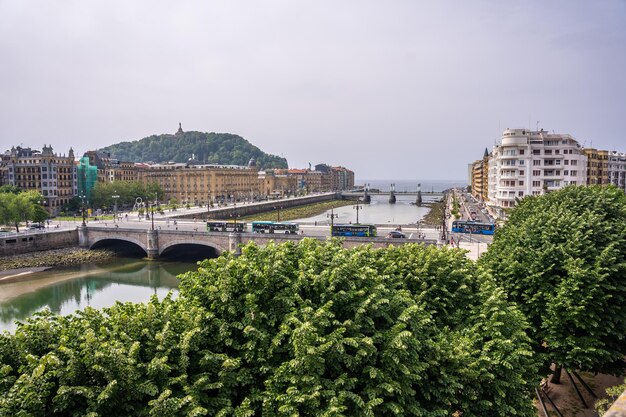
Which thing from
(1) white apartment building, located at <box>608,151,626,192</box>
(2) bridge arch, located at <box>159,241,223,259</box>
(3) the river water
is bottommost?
(3) the river water

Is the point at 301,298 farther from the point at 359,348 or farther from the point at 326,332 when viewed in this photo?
the point at 359,348

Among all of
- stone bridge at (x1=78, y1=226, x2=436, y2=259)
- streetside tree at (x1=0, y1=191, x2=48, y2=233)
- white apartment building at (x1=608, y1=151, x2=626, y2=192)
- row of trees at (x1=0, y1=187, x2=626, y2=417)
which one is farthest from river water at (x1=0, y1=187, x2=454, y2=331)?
white apartment building at (x1=608, y1=151, x2=626, y2=192)

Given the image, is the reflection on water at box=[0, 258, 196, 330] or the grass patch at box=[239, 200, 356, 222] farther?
the grass patch at box=[239, 200, 356, 222]

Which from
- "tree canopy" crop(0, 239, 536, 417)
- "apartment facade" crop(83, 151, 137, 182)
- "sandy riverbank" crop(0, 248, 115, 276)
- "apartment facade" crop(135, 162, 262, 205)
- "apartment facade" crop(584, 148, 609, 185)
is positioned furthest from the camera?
"apartment facade" crop(135, 162, 262, 205)

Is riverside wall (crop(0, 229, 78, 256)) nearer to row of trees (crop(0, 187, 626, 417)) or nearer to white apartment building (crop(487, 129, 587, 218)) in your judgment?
row of trees (crop(0, 187, 626, 417))

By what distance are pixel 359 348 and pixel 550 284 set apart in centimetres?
1433

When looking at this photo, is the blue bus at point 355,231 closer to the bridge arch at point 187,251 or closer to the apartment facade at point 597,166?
the bridge arch at point 187,251

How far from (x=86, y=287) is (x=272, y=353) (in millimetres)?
51937

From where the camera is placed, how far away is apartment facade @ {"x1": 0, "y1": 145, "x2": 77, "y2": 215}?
382 feet

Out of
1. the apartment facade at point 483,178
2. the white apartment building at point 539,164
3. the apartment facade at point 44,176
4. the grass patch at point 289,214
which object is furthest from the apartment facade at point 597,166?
the apartment facade at point 44,176

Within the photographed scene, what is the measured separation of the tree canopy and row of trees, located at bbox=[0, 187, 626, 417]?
50mm

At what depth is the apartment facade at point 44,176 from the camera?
116375 mm

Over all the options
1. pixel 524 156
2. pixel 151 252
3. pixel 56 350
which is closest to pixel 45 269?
pixel 151 252

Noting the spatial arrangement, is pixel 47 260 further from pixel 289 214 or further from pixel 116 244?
pixel 289 214
